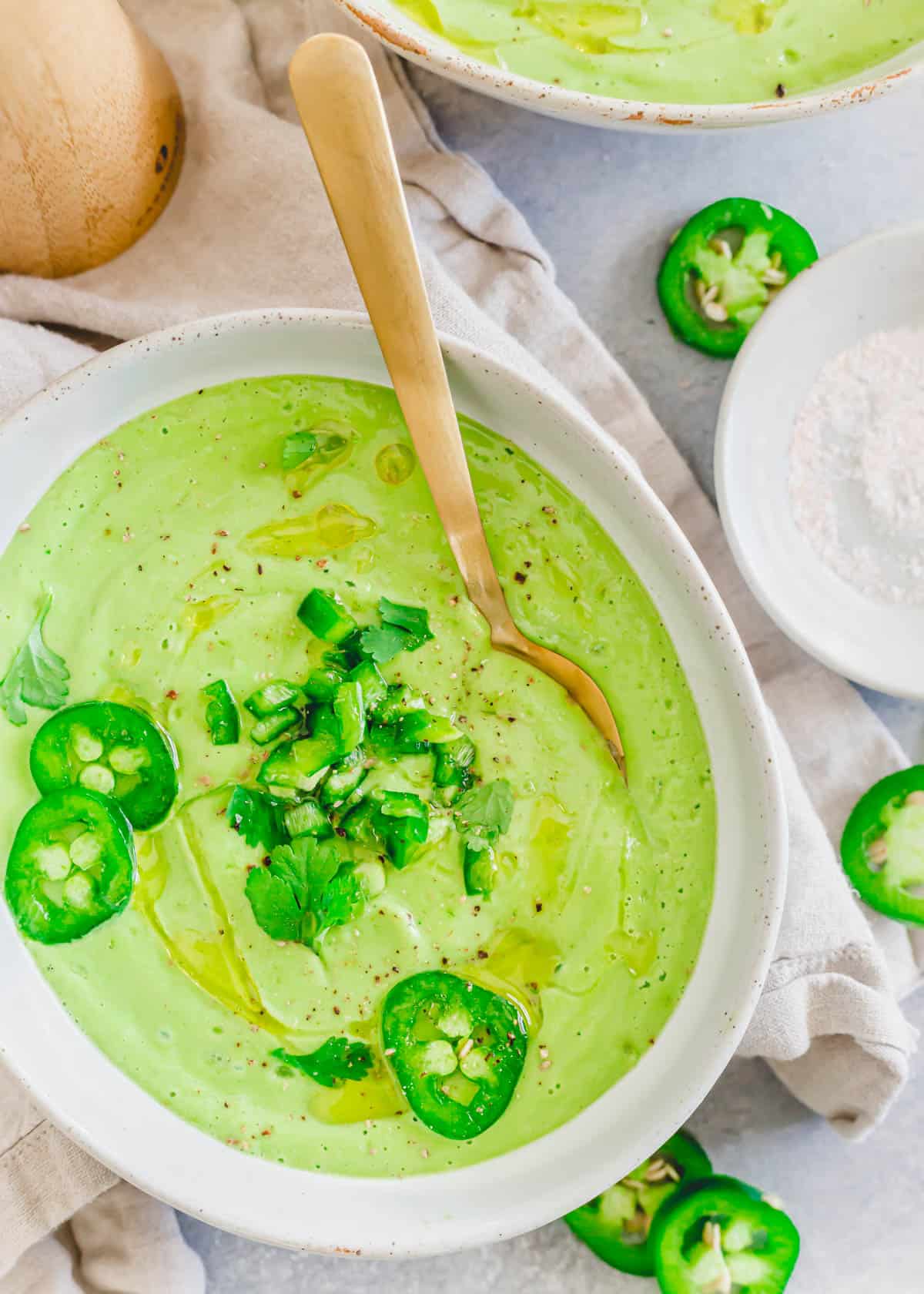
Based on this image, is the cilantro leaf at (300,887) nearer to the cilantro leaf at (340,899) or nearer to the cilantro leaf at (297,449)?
the cilantro leaf at (340,899)

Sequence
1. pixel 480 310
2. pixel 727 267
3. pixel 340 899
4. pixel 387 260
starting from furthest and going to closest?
pixel 727 267 < pixel 480 310 < pixel 340 899 < pixel 387 260

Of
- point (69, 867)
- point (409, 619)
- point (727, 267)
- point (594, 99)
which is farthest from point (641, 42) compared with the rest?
point (69, 867)

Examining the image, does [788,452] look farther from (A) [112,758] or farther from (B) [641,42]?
(A) [112,758]

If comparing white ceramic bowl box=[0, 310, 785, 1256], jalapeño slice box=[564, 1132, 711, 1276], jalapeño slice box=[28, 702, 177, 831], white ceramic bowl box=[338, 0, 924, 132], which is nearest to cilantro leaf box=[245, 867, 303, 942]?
jalapeño slice box=[28, 702, 177, 831]

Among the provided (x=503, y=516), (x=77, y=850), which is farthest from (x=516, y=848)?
(x=77, y=850)

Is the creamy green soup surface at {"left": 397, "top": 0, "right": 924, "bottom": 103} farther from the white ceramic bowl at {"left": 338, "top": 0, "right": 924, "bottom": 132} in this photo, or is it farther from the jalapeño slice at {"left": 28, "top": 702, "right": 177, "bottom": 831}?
the jalapeño slice at {"left": 28, "top": 702, "right": 177, "bottom": 831}
